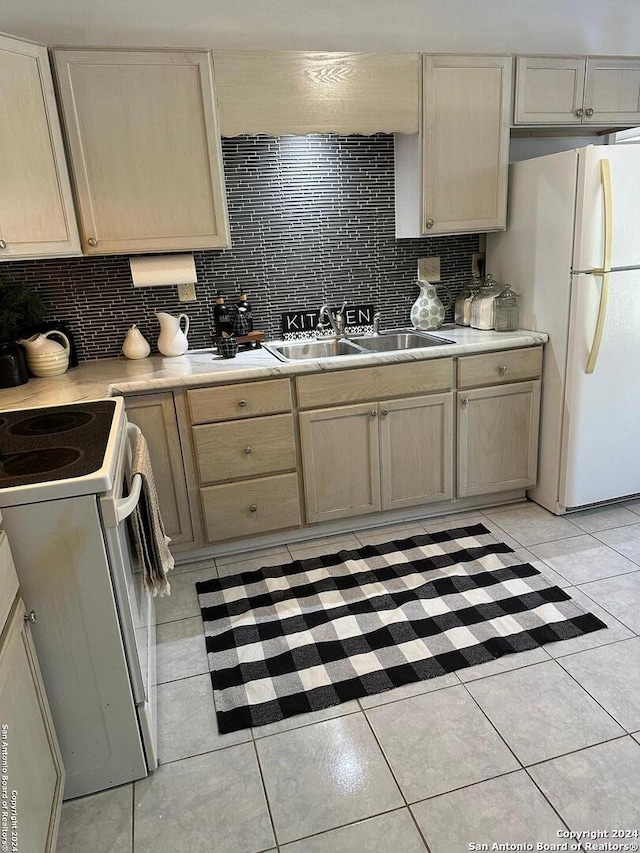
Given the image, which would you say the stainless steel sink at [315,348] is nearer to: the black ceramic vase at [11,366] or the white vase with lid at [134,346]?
the white vase with lid at [134,346]

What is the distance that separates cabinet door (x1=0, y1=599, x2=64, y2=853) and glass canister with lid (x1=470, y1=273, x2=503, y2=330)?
2422 mm

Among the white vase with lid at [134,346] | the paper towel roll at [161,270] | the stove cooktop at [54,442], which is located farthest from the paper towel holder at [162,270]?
the stove cooktop at [54,442]

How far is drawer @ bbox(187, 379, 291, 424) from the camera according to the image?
2.45m

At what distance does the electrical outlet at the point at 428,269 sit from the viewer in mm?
3174

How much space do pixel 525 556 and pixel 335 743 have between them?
127 centimetres

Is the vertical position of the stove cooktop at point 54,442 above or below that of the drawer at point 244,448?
above

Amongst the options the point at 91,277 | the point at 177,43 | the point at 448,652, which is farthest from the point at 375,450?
the point at 177,43

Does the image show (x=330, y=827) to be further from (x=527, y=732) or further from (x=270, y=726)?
(x=527, y=732)

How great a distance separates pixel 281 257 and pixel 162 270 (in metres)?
0.63

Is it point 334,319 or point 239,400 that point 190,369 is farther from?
point 334,319

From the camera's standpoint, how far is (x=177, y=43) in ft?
8.52

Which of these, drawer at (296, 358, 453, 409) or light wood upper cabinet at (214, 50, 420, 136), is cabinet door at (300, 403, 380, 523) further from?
light wood upper cabinet at (214, 50, 420, 136)

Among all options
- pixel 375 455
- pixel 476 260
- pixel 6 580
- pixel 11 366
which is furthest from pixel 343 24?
pixel 6 580

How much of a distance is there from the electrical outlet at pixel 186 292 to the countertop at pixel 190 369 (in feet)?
0.84
